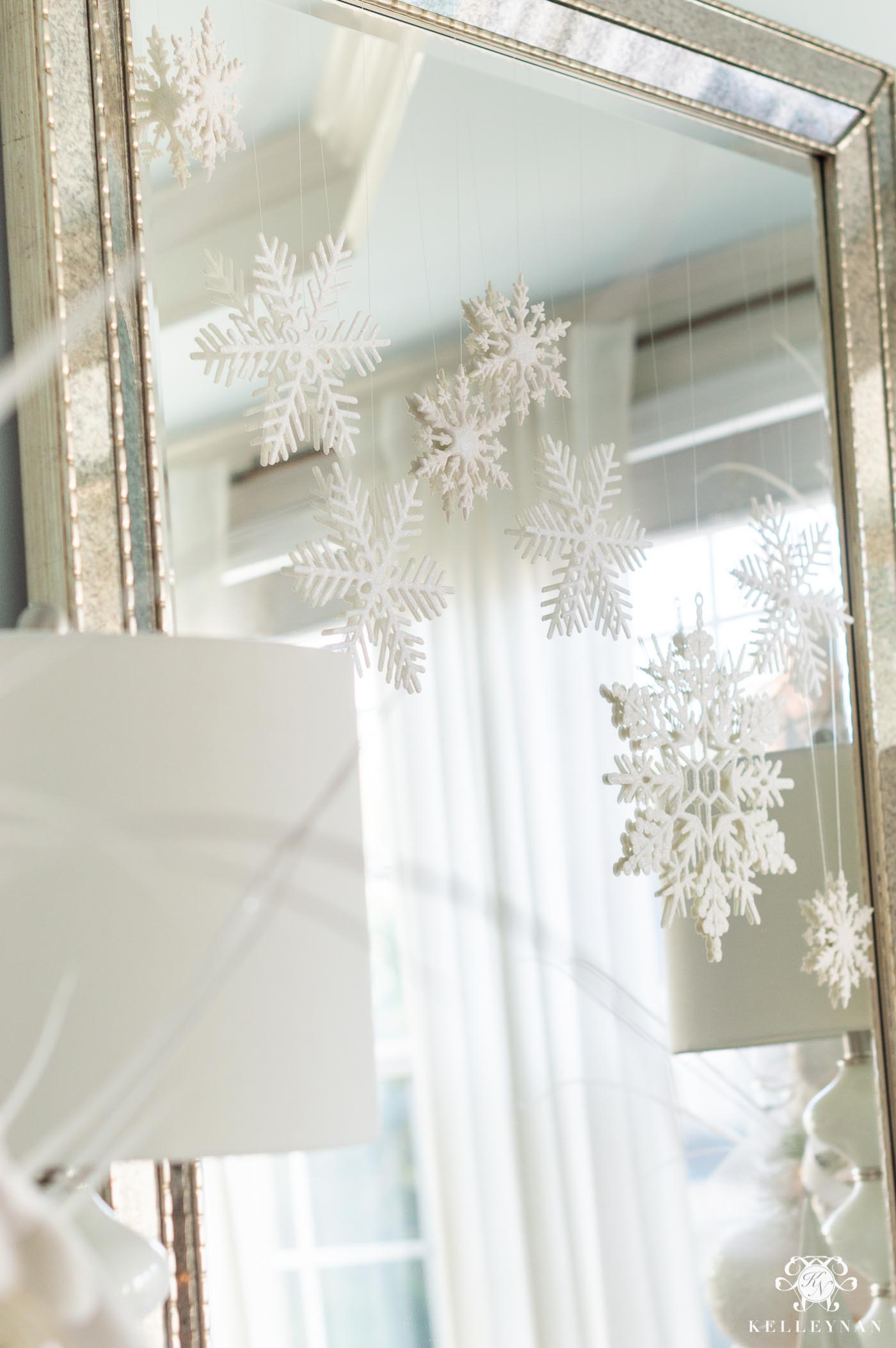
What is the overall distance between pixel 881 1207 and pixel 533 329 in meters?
0.95

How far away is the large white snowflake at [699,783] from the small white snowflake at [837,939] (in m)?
0.07

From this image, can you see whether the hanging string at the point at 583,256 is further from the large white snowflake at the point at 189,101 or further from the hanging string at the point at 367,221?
the large white snowflake at the point at 189,101

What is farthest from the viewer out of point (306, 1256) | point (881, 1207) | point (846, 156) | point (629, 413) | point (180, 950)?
point (846, 156)

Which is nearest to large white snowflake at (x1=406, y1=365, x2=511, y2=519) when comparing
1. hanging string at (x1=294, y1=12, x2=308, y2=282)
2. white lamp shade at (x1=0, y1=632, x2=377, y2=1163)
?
hanging string at (x1=294, y1=12, x2=308, y2=282)

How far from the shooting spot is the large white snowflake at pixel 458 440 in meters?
1.20

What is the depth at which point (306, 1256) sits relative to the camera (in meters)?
1.06

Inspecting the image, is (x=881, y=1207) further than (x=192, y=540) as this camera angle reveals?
Yes

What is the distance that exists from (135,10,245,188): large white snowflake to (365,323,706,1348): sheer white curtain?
25cm

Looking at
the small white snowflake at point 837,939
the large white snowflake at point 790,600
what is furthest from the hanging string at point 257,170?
the small white snowflake at point 837,939

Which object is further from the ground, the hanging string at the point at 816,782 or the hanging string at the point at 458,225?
the hanging string at the point at 458,225

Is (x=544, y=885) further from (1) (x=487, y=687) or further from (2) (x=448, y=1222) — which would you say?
(2) (x=448, y=1222)

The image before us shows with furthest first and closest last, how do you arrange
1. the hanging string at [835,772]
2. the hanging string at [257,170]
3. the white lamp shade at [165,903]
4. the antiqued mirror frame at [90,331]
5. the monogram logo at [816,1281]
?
the hanging string at [835,772] → the monogram logo at [816,1281] → the hanging string at [257,170] → the antiqued mirror frame at [90,331] → the white lamp shade at [165,903]

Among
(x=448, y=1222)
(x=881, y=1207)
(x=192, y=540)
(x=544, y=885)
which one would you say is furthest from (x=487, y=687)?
(x=881, y=1207)

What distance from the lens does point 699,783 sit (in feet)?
4.37
